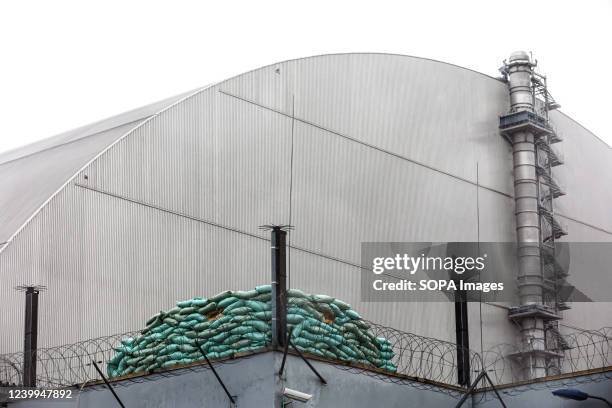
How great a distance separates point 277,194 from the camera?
4312 cm

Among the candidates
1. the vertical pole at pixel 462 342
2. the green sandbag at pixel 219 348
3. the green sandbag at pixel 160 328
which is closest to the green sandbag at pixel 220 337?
the green sandbag at pixel 219 348

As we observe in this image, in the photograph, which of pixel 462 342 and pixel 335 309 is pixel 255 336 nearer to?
pixel 335 309

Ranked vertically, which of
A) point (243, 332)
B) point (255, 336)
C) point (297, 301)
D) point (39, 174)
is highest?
point (39, 174)

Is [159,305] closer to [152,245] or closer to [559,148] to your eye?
[152,245]

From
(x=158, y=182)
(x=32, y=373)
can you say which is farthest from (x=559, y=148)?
(x=32, y=373)

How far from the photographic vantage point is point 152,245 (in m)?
39.7

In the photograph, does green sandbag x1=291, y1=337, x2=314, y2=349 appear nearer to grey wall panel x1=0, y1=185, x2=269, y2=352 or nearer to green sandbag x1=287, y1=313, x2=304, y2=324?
green sandbag x1=287, y1=313, x2=304, y2=324

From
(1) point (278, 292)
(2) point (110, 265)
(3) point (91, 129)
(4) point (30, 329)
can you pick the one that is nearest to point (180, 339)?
(1) point (278, 292)

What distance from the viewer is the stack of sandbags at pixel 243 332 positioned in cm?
2725

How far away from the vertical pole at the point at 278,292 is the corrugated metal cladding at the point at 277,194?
13.1 meters

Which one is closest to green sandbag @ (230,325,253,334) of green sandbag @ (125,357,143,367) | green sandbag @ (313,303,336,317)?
green sandbag @ (313,303,336,317)

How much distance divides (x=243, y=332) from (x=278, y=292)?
1801 millimetres

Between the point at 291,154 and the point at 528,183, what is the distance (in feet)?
41.7

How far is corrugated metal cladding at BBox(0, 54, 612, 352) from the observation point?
125 ft
